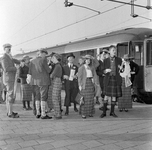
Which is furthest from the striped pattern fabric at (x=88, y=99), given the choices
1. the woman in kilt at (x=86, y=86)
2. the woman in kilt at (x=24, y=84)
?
the woman in kilt at (x=24, y=84)

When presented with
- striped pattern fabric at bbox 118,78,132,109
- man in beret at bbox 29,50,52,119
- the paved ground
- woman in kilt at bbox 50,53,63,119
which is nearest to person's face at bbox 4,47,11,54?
man in beret at bbox 29,50,52,119

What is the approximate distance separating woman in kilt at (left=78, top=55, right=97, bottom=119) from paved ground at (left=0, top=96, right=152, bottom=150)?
0.73 ft

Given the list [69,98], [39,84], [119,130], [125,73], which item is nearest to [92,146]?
[119,130]

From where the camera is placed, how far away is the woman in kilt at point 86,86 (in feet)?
17.8

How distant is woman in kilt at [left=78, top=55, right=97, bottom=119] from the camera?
5426 mm

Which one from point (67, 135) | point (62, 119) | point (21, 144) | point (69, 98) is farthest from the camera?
point (69, 98)

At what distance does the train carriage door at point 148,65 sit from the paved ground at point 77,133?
276 cm

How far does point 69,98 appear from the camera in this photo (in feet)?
19.9

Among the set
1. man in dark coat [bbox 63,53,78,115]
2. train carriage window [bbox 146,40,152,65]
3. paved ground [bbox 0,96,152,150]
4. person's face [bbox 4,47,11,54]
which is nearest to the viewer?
paved ground [bbox 0,96,152,150]

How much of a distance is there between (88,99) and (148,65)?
367 centimetres

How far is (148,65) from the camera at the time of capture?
26.6 feet

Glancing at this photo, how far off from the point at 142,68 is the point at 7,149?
20.6ft

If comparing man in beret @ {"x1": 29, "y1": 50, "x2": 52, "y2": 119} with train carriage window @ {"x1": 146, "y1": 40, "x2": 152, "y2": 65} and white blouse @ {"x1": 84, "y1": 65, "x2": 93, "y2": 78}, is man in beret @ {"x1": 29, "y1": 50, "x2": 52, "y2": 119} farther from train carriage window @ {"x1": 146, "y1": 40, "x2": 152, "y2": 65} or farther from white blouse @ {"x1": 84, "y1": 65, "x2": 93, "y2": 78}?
train carriage window @ {"x1": 146, "y1": 40, "x2": 152, "y2": 65}

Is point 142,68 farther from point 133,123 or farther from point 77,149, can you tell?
point 77,149
